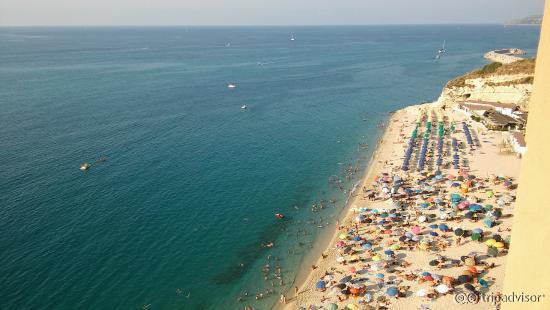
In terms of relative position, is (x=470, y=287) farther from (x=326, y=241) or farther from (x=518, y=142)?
(x=518, y=142)

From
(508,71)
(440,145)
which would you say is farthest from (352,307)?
(508,71)

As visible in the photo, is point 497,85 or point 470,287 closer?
point 470,287

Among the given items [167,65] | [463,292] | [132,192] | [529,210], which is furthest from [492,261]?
[167,65]

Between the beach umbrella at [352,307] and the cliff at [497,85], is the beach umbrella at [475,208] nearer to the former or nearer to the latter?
the beach umbrella at [352,307]

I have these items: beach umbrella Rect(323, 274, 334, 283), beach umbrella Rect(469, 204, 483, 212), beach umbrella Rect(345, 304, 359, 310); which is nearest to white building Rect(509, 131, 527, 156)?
beach umbrella Rect(469, 204, 483, 212)

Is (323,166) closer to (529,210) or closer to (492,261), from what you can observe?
(492,261)

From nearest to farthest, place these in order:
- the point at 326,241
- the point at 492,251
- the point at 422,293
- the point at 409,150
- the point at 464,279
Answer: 1. the point at 422,293
2. the point at 464,279
3. the point at 492,251
4. the point at 326,241
5. the point at 409,150
